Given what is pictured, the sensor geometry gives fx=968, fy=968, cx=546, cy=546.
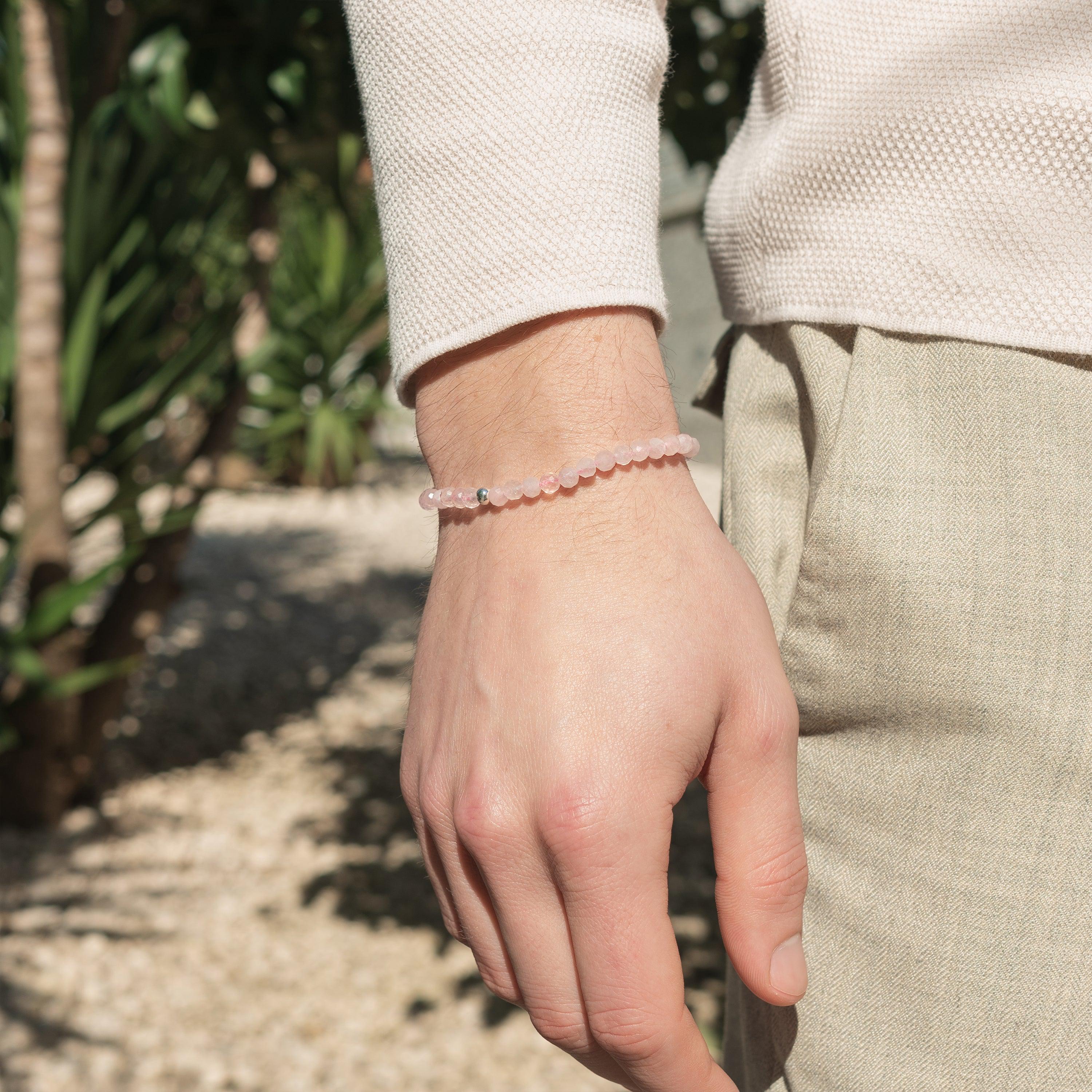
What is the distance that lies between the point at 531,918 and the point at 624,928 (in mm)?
57

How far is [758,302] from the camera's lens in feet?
2.50

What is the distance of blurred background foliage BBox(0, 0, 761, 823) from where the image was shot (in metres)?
1.97

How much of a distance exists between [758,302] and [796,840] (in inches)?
16.0

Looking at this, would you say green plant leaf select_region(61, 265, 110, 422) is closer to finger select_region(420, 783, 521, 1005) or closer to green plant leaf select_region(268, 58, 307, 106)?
green plant leaf select_region(268, 58, 307, 106)

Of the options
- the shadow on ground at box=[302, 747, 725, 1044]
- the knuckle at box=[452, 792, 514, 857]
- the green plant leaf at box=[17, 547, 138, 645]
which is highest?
the knuckle at box=[452, 792, 514, 857]

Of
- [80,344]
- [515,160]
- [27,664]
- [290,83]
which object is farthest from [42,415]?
[515,160]

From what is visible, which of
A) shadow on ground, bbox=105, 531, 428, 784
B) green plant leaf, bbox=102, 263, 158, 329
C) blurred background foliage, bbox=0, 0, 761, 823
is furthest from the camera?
shadow on ground, bbox=105, 531, 428, 784

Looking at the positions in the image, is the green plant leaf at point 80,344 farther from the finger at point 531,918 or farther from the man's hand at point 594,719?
the finger at point 531,918

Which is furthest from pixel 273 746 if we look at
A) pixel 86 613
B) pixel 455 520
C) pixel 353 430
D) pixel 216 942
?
pixel 353 430

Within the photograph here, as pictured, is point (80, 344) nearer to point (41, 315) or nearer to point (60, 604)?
point (41, 315)

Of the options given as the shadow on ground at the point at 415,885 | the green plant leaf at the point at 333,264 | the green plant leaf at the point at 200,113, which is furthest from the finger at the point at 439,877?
the green plant leaf at the point at 333,264

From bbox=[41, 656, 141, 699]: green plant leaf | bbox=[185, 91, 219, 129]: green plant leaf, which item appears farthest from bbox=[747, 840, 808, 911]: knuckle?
bbox=[41, 656, 141, 699]: green plant leaf

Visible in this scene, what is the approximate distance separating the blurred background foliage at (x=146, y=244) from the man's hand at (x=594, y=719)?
147 centimetres

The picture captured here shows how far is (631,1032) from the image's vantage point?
1.83 ft
